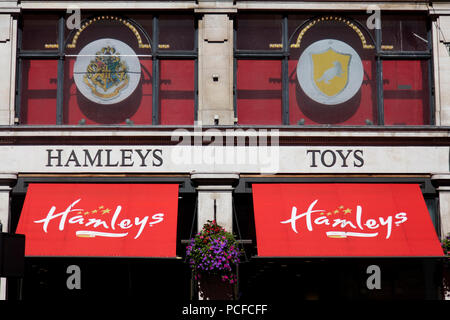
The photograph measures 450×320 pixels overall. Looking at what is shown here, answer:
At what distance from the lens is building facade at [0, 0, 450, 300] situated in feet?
63.4

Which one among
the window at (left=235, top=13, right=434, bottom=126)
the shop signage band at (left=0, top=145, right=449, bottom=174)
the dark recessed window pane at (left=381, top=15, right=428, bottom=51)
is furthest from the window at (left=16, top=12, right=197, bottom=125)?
the dark recessed window pane at (left=381, top=15, right=428, bottom=51)

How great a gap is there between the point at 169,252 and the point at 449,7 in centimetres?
943

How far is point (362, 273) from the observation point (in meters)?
19.6

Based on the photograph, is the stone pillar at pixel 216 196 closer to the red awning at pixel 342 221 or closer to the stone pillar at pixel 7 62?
the red awning at pixel 342 221

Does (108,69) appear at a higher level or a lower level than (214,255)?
higher

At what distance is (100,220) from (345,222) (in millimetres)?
5750

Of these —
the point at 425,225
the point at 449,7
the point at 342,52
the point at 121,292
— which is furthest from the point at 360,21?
the point at 121,292

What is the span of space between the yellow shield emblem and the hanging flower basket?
460 centimetres

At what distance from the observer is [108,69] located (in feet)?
66.5

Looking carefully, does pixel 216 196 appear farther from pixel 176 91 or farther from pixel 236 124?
pixel 176 91

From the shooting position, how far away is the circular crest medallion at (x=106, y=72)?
66.4ft

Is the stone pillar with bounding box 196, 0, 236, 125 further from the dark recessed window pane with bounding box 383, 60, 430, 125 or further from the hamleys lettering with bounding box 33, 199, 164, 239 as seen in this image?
the dark recessed window pane with bounding box 383, 60, 430, 125

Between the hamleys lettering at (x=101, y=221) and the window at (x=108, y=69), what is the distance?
2.53 metres

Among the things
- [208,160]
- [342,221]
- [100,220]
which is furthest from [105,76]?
[342,221]
